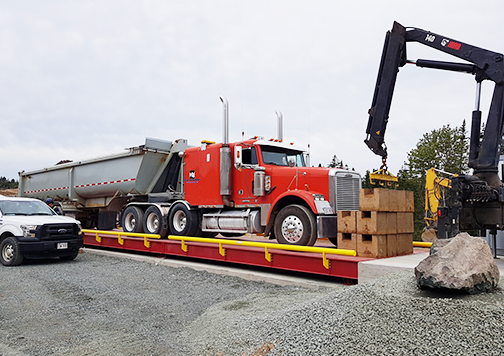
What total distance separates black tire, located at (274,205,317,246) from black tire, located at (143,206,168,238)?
13.2 feet

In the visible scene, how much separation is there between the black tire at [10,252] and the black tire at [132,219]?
134 inches

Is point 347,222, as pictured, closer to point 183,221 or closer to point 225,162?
point 225,162

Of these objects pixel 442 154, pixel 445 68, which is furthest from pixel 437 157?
pixel 445 68

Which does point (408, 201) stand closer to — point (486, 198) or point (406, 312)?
point (486, 198)

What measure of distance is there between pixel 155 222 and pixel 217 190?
2.50m

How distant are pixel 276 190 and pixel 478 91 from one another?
15.2ft

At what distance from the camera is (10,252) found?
399 inches

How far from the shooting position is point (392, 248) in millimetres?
7691

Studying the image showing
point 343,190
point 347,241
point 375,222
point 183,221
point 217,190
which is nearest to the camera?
point 375,222

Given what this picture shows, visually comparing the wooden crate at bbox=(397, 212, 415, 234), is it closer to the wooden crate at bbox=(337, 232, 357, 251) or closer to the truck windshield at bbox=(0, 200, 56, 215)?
the wooden crate at bbox=(337, 232, 357, 251)

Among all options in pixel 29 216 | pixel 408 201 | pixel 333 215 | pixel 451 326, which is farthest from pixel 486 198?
pixel 29 216

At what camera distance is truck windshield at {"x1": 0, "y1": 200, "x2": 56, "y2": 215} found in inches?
429

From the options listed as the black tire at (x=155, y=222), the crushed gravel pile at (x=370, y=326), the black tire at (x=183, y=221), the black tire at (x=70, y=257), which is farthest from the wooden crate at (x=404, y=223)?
the black tire at (x=70, y=257)

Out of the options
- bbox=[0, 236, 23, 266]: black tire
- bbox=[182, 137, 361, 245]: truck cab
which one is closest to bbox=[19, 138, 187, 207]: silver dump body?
bbox=[182, 137, 361, 245]: truck cab
